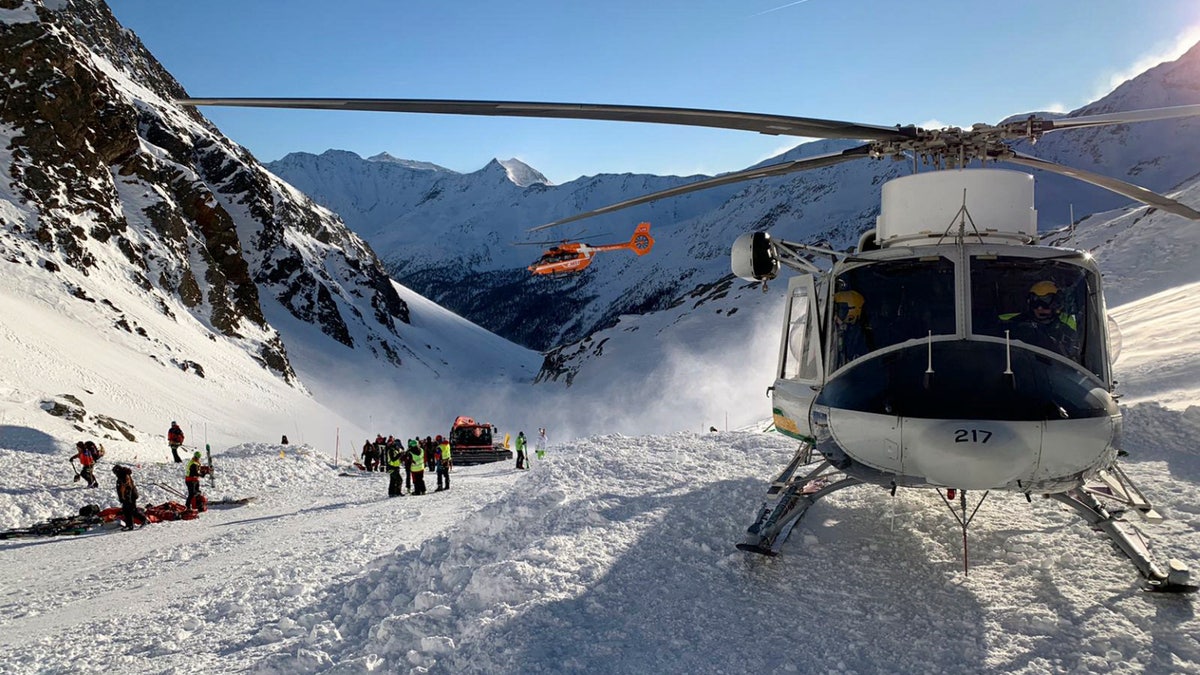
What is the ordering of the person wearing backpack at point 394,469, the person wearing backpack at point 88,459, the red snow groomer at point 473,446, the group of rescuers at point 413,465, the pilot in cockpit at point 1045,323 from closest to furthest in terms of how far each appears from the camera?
the pilot in cockpit at point 1045,323, the person wearing backpack at point 88,459, the person wearing backpack at point 394,469, the group of rescuers at point 413,465, the red snow groomer at point 473,446

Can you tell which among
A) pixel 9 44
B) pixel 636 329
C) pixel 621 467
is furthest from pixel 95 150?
pixel 621 467

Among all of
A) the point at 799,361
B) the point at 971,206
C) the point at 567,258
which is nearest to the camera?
the point at 971,206

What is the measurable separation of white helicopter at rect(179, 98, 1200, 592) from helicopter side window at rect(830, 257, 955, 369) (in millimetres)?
13

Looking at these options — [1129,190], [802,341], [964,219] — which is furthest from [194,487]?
[1129,190]

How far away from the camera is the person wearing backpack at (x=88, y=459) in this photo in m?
15.7

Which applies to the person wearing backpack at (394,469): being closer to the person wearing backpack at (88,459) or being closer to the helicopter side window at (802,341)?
the person wearing backpack at (88,459)

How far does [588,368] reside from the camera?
62969 mm

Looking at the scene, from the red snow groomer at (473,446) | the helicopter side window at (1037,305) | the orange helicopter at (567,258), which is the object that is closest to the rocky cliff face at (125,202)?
the red snow groomer at (473,446)

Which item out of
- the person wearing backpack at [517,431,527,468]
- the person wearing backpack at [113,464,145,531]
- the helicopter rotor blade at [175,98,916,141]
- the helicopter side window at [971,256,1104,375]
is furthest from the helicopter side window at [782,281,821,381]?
the person wearing backpack at [517,431,527,468]

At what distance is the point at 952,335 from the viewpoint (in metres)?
5.53

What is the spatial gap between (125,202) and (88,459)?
147 feet

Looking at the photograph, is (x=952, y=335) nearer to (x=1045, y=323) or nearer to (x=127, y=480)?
(x=1045, y=323)

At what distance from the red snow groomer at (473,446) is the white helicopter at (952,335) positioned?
80.1ft

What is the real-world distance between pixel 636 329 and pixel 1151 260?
40221 mm
